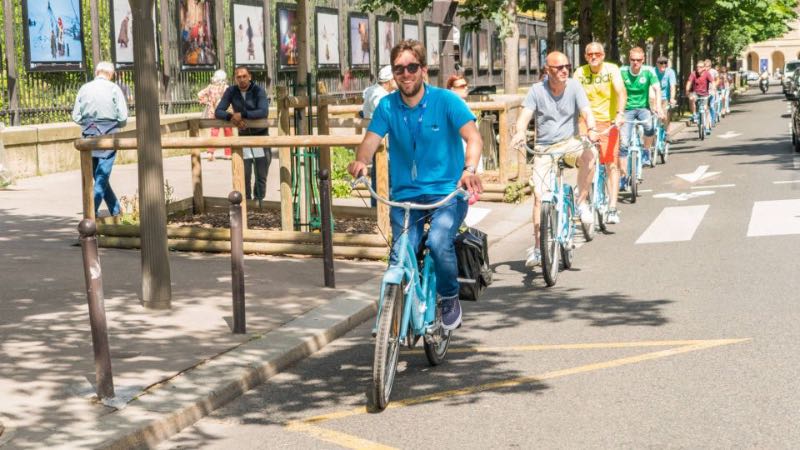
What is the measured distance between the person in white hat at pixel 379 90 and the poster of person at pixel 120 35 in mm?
10097

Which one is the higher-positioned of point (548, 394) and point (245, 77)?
point (245, 77)

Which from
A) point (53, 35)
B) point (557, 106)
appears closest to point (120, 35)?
point (53, 35)

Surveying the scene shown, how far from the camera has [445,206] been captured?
713cm

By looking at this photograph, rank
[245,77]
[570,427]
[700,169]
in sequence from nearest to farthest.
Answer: [570,427], [245,77], [700,169]

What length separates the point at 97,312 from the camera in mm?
6367

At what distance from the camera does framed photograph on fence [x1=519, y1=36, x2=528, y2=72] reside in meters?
62.7

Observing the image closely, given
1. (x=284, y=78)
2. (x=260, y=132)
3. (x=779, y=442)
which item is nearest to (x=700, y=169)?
(x=260, y=132)

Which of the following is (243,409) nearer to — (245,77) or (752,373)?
(752,373)

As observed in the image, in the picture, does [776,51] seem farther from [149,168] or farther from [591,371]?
[591,371]

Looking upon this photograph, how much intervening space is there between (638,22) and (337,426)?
119 ft

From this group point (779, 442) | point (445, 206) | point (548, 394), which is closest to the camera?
point (779, 442)

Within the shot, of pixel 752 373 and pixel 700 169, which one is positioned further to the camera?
pixel 700 169

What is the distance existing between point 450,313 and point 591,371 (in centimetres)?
85

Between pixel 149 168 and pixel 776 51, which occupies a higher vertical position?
pixel 776 51
